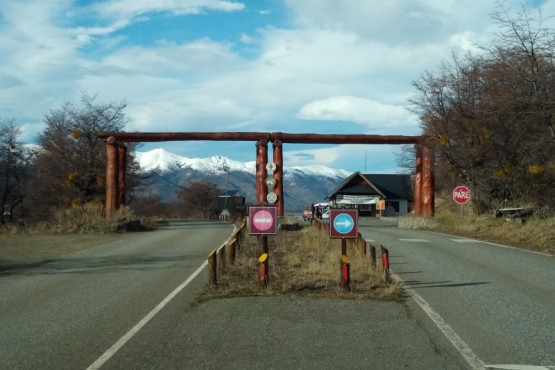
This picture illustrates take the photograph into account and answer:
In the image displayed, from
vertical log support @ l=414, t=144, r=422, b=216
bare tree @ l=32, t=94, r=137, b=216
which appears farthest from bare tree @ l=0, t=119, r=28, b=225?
vertical log support @ l=414, t=144, r=422, b=216

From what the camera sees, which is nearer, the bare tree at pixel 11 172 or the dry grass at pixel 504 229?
the dry grass at pixel 504 229

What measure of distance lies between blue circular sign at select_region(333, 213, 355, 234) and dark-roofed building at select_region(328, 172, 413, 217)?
68.6m

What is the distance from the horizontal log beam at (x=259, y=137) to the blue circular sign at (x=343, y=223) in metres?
28.0

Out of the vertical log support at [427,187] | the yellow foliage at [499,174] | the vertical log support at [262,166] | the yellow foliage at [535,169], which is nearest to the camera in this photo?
the yellow foliage at [535,169]

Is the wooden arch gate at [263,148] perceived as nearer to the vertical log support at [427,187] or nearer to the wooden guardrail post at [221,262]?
the vertical log support at [427,187]

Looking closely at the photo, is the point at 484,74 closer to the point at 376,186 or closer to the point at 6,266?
the point at 6,266

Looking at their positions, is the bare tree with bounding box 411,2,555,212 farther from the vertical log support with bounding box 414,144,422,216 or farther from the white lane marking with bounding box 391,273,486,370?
the white lane marking with bounding box 391,273,486,370

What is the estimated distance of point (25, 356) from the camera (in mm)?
6789

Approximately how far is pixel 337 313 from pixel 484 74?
23.8 metres

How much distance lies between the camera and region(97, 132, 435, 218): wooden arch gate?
38281 millimetres

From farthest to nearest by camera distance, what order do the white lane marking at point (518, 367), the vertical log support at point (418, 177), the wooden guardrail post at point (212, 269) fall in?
the vertical log support at point (418, 177), the wooden guardrail post at point (212, 269), the white lane marking at point (518, 367)

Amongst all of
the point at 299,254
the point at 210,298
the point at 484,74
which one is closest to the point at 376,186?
the point at 484,74

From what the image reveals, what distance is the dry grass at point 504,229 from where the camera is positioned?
21484 millimetres

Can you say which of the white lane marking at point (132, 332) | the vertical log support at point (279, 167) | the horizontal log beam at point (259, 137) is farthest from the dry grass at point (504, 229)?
the white lane marking at point (132, 332)
